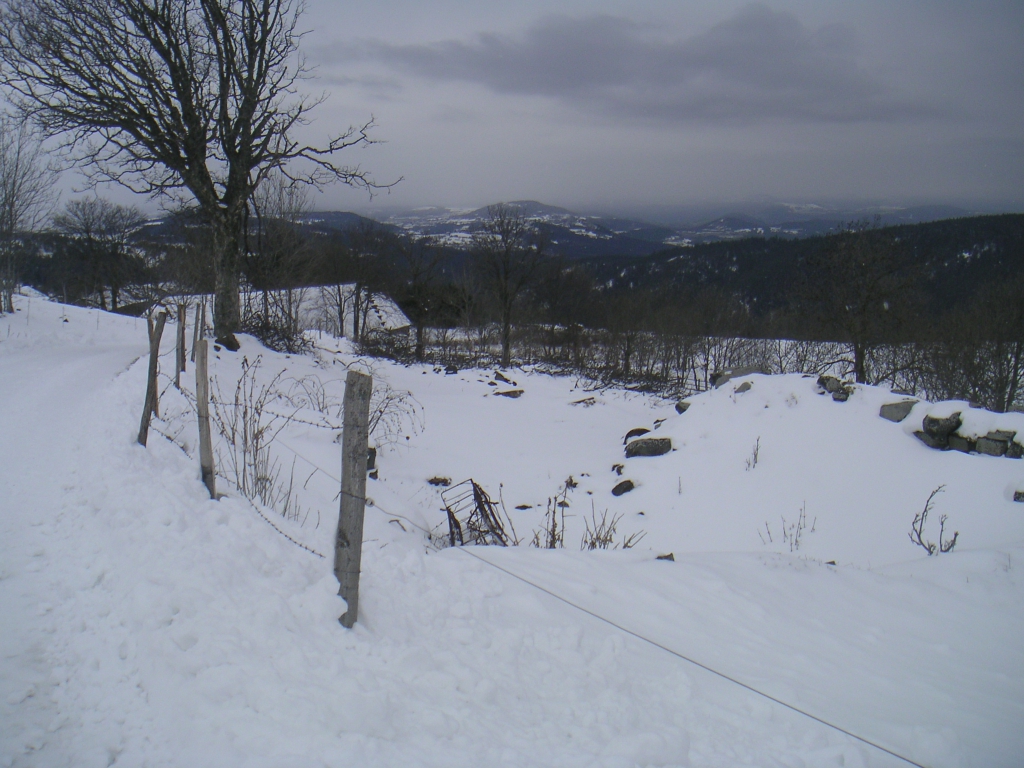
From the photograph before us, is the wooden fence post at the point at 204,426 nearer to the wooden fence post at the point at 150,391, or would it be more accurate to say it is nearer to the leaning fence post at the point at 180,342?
the wooden fence post at the point at 150,391

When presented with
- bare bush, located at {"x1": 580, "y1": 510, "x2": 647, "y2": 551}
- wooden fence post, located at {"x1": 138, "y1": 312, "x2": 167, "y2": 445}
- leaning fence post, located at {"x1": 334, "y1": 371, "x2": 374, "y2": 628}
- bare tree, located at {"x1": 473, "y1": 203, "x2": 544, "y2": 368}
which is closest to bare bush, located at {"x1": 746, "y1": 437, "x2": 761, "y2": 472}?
bare bush, located at {"x1": 580, "y1": 510, "x2": 647, "y2": 551}

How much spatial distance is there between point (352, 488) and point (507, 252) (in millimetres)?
26195

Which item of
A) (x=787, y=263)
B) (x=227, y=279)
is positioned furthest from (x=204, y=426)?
(x=787, y=263)

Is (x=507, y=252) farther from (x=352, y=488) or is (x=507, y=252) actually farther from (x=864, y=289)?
(x=352, y=488)

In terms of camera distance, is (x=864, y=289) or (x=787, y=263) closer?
(x=864, y=289)

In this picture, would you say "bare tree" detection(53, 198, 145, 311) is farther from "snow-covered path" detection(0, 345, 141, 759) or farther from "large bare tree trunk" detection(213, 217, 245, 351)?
"snow-covered path" detection(0, 345, 141, 759)

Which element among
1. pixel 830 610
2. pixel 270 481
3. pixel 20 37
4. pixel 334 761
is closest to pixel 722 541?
pixel 830 610

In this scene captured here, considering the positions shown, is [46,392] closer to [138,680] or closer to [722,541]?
[138,680]

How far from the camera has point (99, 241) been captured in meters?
43.8

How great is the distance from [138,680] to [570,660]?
7.57 ft

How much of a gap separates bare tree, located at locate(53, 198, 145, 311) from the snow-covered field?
4417cm

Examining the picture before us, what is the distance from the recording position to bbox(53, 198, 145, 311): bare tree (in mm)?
42219

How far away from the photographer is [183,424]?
6.49 metres

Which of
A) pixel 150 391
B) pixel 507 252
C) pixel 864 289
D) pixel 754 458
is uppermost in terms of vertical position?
pixel 507 252
